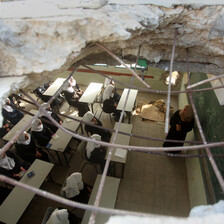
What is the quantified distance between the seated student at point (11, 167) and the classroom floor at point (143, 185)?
32.7 inches

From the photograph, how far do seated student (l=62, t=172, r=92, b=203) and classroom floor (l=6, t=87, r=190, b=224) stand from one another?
557 mm

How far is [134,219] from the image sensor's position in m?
1.22

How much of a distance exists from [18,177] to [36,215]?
3.46ft

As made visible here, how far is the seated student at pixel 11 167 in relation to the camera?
4.11 metres

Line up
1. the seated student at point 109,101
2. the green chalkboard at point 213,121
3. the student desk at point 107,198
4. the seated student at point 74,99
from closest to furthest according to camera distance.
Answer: the student desk at point 107,198, the green chalkboard at point 213,121, the seated student at point 109,101, the seated student at point 74,99

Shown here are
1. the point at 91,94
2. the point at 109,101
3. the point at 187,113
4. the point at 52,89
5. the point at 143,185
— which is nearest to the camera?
the point at 187,113

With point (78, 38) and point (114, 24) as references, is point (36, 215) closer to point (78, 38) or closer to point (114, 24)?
point (78, 38)

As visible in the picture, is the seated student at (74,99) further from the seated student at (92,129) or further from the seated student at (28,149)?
the seated student at (28,149)

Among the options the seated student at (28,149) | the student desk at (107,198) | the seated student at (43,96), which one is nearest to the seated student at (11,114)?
the seated student at (43,96)

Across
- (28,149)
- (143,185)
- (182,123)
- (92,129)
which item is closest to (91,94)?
(92,129)

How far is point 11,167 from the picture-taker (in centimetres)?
424

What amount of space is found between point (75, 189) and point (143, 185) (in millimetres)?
1955

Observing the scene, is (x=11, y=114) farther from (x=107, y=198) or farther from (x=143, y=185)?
(x=143, y=185)

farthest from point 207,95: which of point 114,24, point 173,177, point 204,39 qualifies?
point 114,24
